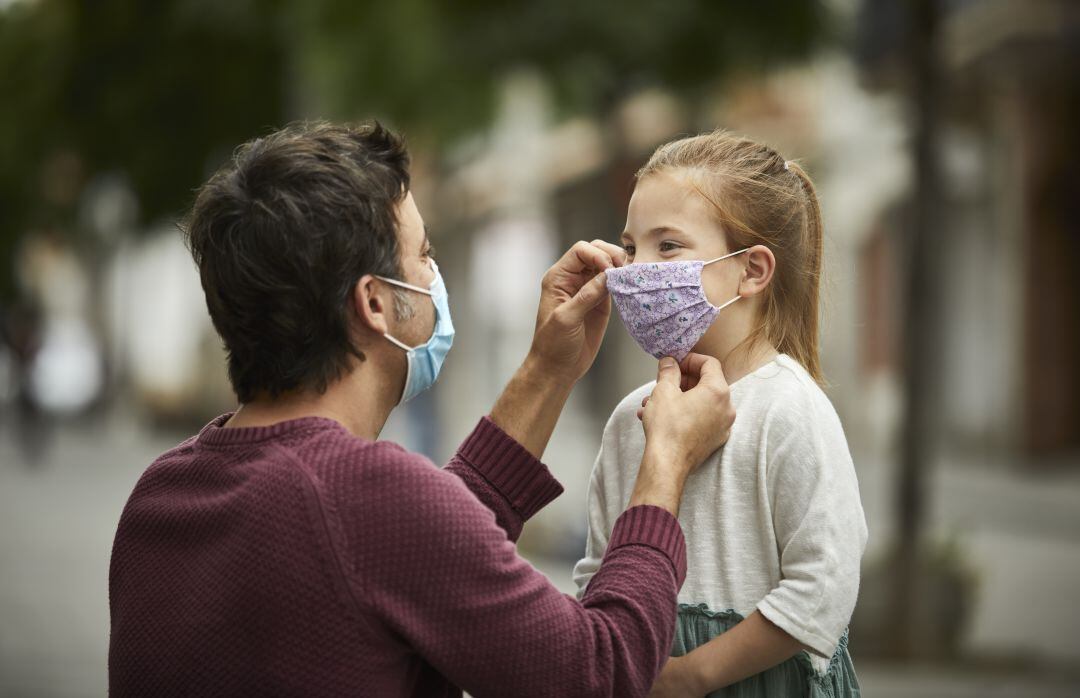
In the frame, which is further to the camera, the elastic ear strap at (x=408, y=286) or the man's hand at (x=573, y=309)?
Result: the man's hand at (x=573, y=309)

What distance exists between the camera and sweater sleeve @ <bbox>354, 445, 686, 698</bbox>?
6.79 feet

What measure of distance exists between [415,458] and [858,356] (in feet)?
66.0

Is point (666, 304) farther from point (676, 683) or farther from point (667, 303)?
point (676, 683)

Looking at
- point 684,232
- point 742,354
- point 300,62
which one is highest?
point 300,62

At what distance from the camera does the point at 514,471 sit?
8.52 feet

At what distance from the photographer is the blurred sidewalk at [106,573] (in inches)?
269

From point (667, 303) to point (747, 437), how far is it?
0.83 feet

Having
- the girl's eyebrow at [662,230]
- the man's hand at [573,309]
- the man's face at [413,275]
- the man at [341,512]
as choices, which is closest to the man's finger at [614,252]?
the man's hand at [573,309]

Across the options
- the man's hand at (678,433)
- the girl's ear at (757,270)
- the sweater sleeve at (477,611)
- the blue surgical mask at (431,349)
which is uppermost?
the girl's ear at (757,270)

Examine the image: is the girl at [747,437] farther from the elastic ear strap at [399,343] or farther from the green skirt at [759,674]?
the elastic ear strap at [399,343]

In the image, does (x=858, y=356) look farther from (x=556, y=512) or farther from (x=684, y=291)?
(x=684, y=291)

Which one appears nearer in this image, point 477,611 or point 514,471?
point 477,611

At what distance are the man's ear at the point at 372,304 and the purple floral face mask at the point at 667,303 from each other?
1.33 ft

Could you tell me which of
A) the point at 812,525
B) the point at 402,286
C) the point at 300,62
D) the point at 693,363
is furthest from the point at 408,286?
the point at 300,62
